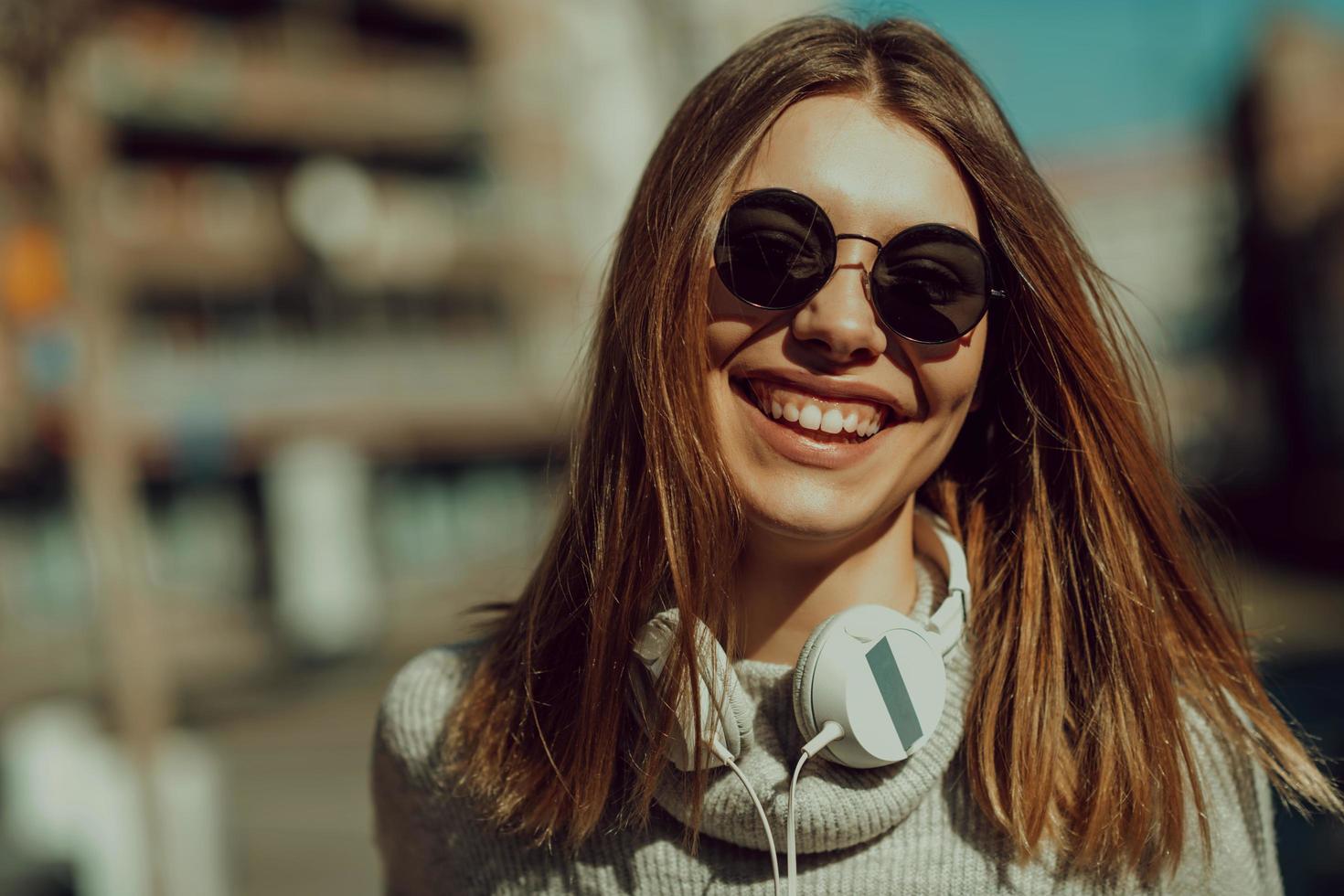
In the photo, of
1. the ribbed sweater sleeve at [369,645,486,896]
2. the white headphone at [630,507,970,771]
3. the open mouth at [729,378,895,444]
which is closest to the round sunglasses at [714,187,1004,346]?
the open mouth at [729,378,895,444]

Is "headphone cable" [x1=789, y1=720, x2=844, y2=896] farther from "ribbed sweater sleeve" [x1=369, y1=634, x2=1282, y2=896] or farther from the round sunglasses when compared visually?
the round sunglasses

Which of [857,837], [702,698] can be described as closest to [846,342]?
[702,698]

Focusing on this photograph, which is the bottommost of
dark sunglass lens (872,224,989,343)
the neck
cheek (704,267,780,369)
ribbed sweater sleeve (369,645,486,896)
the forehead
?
ribbed sweater sleeve (369,645,486,896)

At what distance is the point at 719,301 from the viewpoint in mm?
1621

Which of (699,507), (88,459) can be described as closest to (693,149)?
(699,507)

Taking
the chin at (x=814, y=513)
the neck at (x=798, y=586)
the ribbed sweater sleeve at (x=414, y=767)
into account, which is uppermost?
the chin at (x=814, y=513)

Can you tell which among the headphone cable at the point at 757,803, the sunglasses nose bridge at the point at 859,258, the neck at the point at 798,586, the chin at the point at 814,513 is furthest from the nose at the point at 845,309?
the headphone cable at the point at 757,803

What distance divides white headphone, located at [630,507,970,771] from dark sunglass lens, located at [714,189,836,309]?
410 mm

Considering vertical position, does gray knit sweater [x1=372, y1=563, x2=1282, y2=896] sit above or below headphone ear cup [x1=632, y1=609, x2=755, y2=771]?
below

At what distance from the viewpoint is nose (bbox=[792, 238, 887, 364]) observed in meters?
1.56

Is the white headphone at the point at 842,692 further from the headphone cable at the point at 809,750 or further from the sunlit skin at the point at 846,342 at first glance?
the sunlit skin at the point at 846,342

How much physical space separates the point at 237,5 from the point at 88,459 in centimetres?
2131

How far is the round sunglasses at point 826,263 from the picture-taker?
5.08 feet

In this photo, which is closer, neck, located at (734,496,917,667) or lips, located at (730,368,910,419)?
lips, located at (730,368,910,419)
